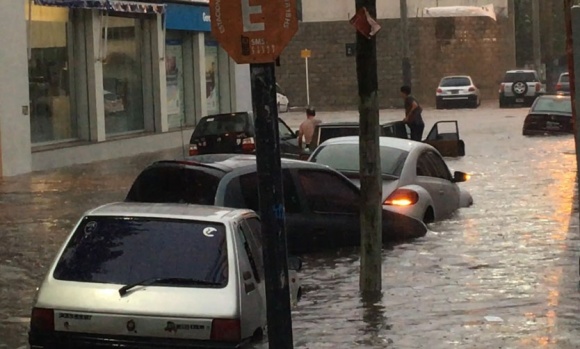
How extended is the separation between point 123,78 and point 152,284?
1015 inches

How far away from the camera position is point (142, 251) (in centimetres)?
797

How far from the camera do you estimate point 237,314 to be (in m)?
7.59

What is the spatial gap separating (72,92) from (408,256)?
17464 millimetres

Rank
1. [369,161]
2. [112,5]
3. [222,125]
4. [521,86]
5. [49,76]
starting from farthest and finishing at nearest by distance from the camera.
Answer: [521,86] → [112,5] → [49,76] → [222,125] → [369,161]

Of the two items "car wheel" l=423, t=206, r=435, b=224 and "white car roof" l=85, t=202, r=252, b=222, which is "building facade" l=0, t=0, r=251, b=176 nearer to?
"car wheel" l=423, t=206, r=435, b=224

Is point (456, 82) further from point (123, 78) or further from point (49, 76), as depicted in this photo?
point (49, 76)

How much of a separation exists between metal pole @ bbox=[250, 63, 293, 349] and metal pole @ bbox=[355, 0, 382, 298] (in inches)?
191

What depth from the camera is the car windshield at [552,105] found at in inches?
1436

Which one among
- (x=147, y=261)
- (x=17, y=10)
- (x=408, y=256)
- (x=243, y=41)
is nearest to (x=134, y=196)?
(x=408, y=256)

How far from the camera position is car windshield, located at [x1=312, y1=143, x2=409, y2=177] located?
55.3 feet

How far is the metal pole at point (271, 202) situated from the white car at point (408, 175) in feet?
30.5

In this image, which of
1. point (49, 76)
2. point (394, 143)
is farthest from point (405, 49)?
point (394, 143)

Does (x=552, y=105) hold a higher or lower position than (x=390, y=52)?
lower

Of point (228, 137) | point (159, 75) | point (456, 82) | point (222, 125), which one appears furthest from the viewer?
point (456, 82)
